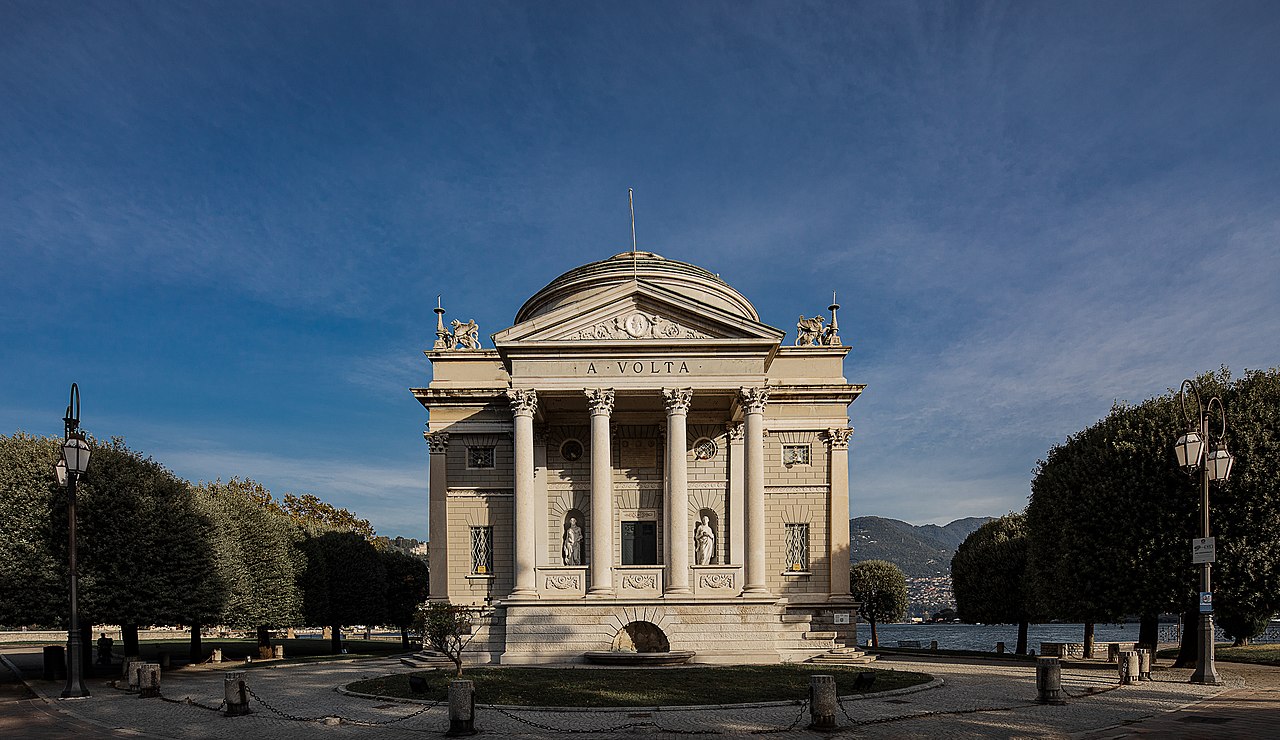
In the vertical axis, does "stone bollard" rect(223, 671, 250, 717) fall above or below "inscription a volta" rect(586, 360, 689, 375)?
below

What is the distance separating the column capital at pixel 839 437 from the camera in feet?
138

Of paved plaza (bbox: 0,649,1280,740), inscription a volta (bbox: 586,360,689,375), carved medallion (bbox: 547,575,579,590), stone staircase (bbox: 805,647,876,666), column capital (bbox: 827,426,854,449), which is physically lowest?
stone staircase (bbox: 805,647,876,666)

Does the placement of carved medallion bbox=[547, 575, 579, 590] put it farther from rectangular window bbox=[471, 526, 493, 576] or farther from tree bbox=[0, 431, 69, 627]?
tree bbox=[0, 431, 69, 627]

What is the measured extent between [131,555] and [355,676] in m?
11.1

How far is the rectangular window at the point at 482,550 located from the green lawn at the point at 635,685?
410 inches

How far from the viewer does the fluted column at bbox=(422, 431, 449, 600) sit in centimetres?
4175

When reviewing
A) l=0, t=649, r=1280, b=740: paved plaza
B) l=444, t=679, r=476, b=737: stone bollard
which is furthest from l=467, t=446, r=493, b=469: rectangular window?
l=444, t=679, r=476, b=737: stone bollard

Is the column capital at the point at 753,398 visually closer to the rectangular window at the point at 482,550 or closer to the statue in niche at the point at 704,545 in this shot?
the statue in niche at the point at 704,545

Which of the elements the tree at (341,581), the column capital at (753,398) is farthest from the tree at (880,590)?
the column capital at (753,398)

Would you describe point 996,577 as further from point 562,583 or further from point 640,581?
point 562,583

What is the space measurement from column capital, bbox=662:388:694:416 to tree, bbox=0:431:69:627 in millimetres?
23472

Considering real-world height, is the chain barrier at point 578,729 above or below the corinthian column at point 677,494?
below

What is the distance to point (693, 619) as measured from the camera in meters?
34.4

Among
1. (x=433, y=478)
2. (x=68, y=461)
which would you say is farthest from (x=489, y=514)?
(x=68, y=461)
